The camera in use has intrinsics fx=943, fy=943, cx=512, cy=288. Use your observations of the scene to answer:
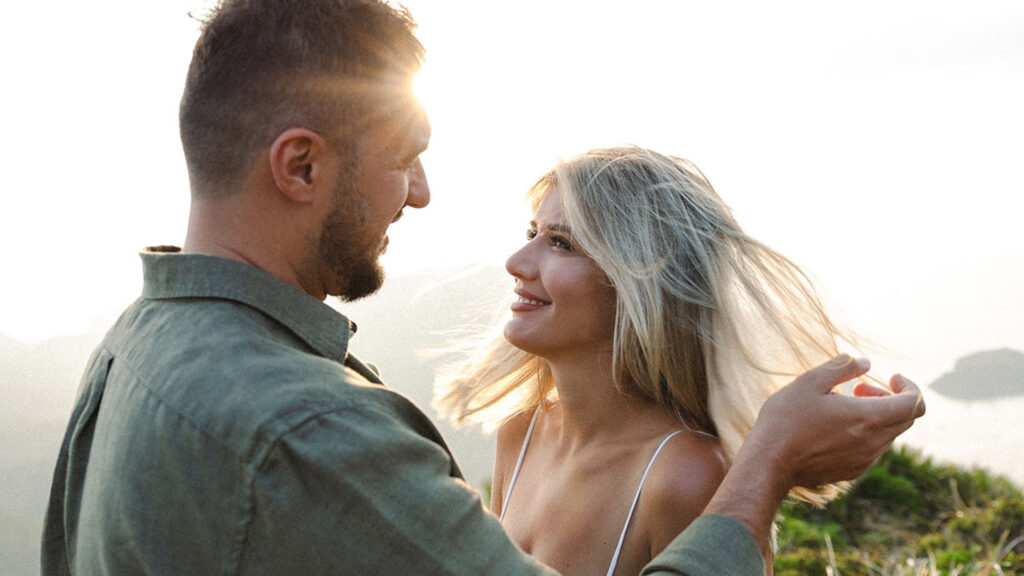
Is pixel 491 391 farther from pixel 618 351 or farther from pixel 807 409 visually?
pixel 807 409

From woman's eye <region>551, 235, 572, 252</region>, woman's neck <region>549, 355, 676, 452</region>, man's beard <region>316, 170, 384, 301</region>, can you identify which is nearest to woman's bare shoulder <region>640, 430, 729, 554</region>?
woman's neck <region>549, 355, 676, 452</region>

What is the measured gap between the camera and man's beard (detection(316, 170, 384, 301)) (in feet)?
6.53

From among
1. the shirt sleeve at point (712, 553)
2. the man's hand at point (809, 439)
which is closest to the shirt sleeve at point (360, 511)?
the shirt sleeve at point (712, 553)

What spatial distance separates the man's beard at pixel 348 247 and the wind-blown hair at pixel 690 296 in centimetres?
99

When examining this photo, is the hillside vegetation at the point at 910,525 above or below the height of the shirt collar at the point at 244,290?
below

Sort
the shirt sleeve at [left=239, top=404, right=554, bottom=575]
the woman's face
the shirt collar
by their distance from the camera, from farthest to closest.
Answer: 1. the woman's face
2. the shirt collar
3. the shirt sleeve at [left=239, top=404, right=554, bottom=575]

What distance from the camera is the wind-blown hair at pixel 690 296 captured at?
2832mm

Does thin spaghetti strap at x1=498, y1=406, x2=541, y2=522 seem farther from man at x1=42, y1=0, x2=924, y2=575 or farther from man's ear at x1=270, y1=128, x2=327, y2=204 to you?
man's ear at x1=270, y1=128, x2=327, y2=204

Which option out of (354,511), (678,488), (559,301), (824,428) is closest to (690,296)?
(559,301)

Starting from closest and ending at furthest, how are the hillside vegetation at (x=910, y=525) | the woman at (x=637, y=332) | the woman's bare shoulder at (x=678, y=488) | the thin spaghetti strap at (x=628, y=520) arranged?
the woman's bare shoulder at (x=678, y=488), the thin spaghetti strap at (x=628, y=520), the woman at (x=637, y=332), the hillside vegetation at (x=910, y=525)

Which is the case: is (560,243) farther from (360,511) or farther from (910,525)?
(910,525)

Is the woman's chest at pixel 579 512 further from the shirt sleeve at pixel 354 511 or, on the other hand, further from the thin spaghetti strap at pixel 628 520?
the shirt sleeve at pixel 354 511

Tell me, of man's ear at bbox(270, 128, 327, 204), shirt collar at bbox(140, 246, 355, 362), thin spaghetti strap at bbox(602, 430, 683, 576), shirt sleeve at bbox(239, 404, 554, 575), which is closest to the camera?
shirt sleeve at bbox(239, 404, 554, 575)

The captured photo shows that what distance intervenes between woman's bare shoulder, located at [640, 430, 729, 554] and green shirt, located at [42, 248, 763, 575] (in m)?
0.82
